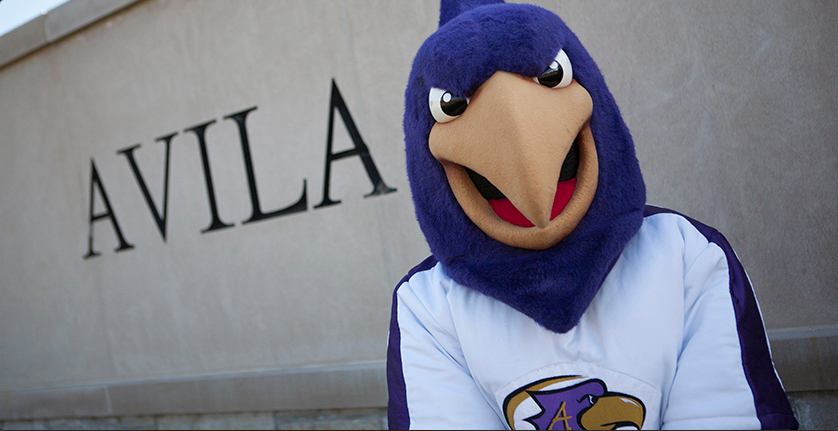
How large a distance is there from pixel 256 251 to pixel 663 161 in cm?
226

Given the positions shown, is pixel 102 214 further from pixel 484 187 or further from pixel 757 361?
pixel 757 361

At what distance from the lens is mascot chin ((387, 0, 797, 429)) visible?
1.09 meters

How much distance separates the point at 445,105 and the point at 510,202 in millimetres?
243

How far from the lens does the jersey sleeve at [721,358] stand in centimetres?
107

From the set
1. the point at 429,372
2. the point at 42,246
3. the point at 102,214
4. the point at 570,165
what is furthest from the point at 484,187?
the point at 42,246

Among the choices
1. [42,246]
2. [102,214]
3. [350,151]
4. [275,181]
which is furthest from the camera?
[42,246]

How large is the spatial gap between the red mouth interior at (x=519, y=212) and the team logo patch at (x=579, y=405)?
32cm

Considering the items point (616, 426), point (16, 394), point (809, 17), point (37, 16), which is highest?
point (37, 16)

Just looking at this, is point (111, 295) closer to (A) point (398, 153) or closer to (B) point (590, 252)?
(A) point (398, 153)

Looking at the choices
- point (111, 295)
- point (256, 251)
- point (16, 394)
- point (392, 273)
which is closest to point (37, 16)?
point (111, 295)

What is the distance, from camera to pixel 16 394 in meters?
4.47

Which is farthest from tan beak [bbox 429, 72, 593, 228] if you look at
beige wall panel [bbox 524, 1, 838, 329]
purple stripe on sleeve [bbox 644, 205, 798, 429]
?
beige wall panel [bbox 524, 1, 838, 329]

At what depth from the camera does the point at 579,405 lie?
1158 mm

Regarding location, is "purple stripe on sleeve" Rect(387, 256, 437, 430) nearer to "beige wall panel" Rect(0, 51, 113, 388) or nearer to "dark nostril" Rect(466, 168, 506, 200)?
"dark nostril" Rect(466, 168, 506, 200)
